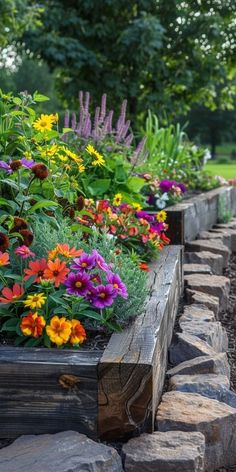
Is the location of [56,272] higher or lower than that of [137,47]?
lower

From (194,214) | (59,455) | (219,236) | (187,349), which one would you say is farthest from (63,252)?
(219,236)

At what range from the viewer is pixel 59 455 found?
2.03 metres

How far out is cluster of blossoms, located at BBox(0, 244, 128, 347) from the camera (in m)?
2.34

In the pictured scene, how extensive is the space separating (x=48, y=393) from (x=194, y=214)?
4.07 metres

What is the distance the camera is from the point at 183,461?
207 centimetres

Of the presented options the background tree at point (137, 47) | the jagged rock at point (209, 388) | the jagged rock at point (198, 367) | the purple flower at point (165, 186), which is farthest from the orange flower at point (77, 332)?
the background tree at point (137, 47)

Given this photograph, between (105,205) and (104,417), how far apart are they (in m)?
1.69

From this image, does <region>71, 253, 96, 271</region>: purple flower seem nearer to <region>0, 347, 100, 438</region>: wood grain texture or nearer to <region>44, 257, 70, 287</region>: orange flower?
<region>44, 257, 70, 287</region>: orange flower

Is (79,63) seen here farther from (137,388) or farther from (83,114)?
(137,388)

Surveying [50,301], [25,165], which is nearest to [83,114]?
[25,165]

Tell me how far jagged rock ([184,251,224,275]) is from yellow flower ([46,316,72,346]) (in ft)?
10.4

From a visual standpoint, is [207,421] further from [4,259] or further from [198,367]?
[4,259]

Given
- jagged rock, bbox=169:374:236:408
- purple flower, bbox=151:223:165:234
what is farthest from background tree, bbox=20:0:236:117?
jagged rock, bbox=169:374:236:408

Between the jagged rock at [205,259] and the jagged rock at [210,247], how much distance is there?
0.65 feet
